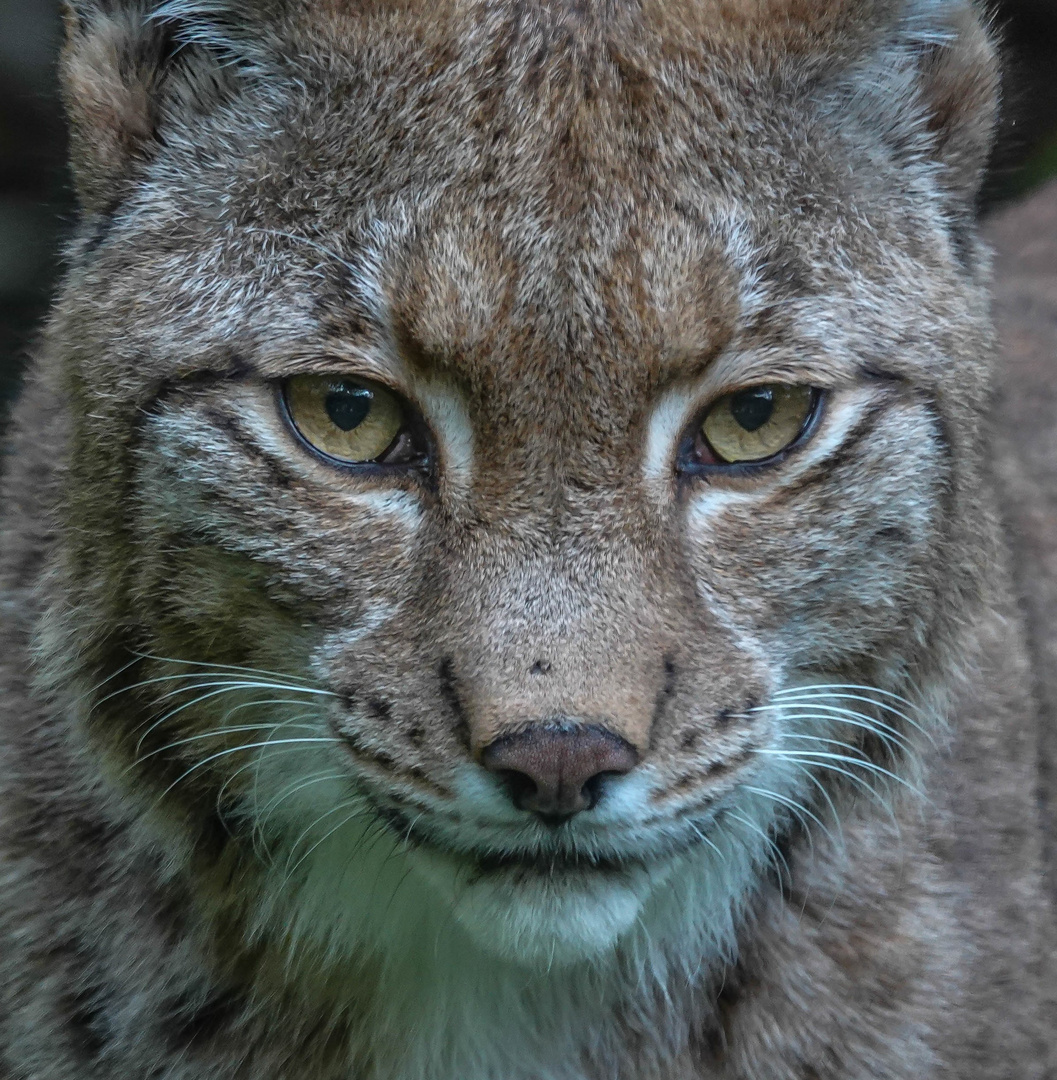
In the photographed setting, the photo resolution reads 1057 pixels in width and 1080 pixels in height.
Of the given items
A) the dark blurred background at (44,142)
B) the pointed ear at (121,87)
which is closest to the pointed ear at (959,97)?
the dark blurred background at (44,142)

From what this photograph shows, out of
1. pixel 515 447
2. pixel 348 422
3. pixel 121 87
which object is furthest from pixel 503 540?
pixel 121 87

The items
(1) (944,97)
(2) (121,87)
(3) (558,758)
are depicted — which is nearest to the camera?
(3) (558,758)

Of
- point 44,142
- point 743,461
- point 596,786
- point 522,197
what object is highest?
point 44,142

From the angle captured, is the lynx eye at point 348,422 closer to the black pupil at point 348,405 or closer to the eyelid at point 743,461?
the black pupil at point 348,405

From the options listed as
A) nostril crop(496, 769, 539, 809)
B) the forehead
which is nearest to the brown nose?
nostril crop(496, 769, 539, 809)

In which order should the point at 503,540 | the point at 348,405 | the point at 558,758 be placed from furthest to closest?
the point at 348,405, the point at 503,540, the point at 558,758

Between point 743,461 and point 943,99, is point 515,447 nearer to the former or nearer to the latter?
point 743,461

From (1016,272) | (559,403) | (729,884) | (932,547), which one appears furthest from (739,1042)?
(1016,272)

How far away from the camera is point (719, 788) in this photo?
8.32ft

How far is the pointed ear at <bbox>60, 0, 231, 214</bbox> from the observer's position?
2.85m

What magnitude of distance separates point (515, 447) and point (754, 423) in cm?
47

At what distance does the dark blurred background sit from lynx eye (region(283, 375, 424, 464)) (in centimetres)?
85

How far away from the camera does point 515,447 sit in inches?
98.9

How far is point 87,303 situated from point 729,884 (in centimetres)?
168
